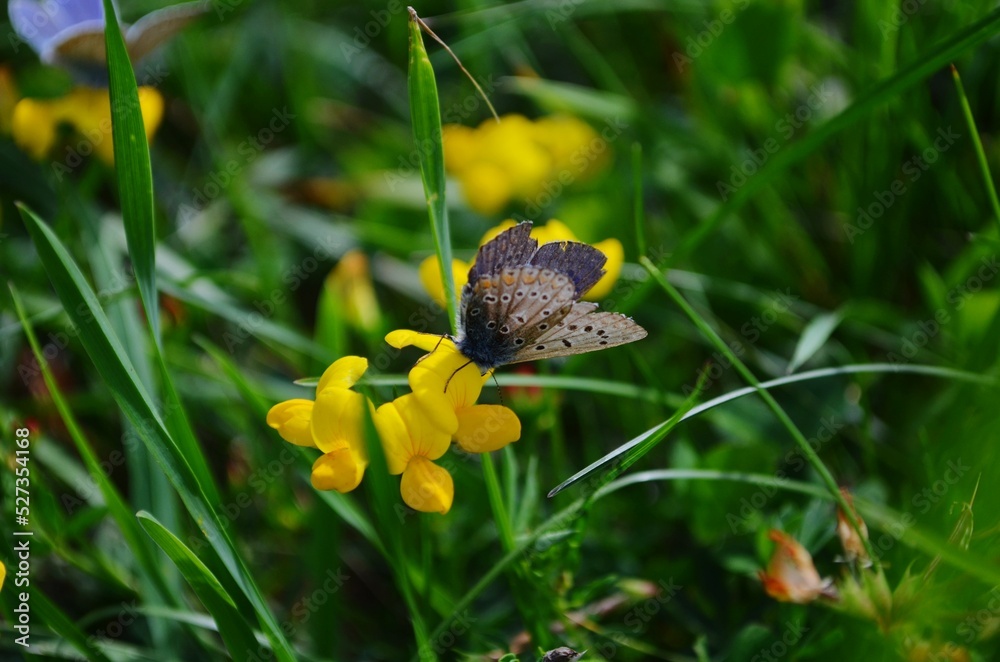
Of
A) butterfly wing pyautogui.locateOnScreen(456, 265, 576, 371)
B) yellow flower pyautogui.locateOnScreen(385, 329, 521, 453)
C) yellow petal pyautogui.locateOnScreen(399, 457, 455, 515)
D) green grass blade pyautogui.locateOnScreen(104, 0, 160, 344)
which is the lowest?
yellow petal pyautogui.locateOnScreen(399, 457, 455, 515)

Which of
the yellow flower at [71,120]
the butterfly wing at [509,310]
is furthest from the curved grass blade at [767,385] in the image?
the yellow flower at [71,120]

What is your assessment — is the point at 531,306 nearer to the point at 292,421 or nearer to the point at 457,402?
the point at 457,402

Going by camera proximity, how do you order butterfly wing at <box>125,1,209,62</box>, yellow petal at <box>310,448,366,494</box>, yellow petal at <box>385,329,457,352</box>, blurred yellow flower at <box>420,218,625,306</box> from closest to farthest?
1. yellow petal at <box>310,448,366,494</box>
2. yellow petal at <box>385,329,457,352</box>
3. blurred yellow flower at <box>420,218,625,306</box>
4. butterfly wing at <box>125,1,209,62</box>

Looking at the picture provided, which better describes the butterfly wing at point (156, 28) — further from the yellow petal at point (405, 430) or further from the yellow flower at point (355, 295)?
the yellow petal at point (405, 430)

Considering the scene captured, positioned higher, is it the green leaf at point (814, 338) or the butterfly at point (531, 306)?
the butterfly at point (531, 306)

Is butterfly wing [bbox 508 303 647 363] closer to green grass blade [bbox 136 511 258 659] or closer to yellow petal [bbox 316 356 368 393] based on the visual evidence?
yellow petal [bbox 316 356 368 393]

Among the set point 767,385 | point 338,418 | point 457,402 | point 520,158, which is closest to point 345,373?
point 338,418

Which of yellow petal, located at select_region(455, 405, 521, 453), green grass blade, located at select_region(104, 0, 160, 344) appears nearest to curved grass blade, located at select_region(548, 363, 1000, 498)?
yellow petal, located at select_region(455, 405, 521, 453)
